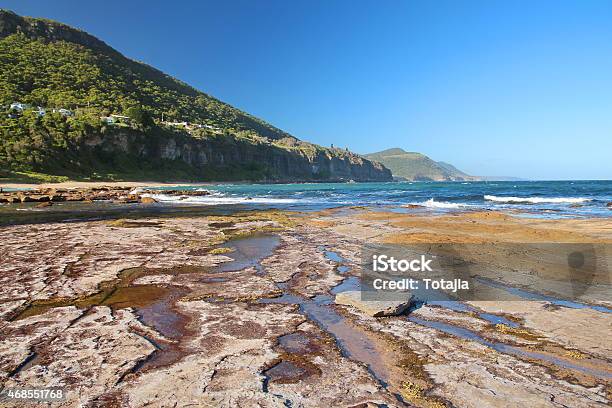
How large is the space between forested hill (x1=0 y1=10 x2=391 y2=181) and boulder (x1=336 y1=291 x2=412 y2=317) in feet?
A: 269

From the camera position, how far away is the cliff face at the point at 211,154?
A: 329 ft

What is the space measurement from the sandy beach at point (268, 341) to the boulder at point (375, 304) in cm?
14

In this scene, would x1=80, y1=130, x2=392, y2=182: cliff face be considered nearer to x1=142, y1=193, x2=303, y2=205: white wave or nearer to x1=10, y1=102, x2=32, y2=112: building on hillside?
x1=10, y1=102, x2=32, y2=112: building on hillside

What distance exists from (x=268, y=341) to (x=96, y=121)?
4208 inches

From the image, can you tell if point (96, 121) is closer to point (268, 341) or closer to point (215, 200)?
point (215, 200)

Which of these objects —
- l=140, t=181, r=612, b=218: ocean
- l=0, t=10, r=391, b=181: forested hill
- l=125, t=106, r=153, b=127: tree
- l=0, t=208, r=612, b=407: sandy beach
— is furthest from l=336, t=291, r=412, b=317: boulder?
l=125, t=106, r=153, b=127: tree

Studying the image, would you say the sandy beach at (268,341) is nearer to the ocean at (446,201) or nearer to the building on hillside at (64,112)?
the ocean at (446,201)

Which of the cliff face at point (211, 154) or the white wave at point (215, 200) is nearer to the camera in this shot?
the white wave at point (215, 200)

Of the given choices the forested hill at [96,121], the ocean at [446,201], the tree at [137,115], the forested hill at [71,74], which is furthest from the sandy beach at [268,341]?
the forested hill at [71,74]

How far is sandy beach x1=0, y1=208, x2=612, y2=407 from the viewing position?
14.9 feet

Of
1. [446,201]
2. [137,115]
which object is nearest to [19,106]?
[137,115]

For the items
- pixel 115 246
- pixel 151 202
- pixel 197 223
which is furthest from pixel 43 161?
pixel 115 246

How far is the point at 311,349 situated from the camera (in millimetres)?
5797

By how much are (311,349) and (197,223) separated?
1816 centimetres
